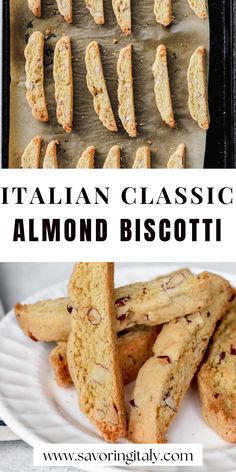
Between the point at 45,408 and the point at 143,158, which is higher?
the point at 143,158

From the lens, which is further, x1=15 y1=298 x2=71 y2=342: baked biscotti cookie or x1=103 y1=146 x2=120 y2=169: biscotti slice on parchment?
x1=15 y1=298 x2=71 y2=342: baked biscotti cookie

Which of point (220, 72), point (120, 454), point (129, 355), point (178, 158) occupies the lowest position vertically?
point (120, 454)

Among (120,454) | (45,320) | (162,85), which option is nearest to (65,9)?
(162,85)

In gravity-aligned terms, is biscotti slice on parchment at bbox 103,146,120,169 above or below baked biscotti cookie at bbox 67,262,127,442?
above

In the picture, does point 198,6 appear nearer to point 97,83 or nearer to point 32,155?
point 97,83

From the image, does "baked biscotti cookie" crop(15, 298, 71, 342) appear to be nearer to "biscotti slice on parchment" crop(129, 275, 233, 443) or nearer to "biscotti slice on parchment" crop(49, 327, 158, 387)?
"biscotti slice on parchment" crop(49, 327, 158, 387)

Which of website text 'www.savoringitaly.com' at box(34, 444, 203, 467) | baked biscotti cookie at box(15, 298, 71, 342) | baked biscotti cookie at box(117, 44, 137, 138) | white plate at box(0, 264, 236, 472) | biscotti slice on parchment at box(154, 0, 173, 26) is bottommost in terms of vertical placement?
website text 'www.savoringitaly.com' at box(34, 444, 203, 467)

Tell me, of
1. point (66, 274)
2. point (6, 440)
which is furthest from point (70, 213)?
point (6, 440)

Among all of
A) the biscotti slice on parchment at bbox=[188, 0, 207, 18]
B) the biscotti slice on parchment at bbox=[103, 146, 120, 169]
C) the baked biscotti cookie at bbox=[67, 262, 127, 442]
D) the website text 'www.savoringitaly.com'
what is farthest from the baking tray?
the website text 'www.savoringitaly.com'
